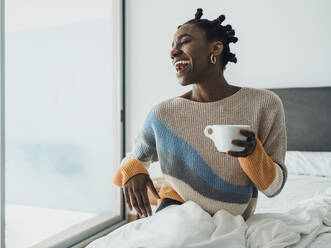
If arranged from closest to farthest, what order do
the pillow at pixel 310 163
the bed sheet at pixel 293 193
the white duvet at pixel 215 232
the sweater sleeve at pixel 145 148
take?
1. the white duvet at pixel 215 232
2. the sweater sleeve at pixel 145 148
3. the bed sheet at pixel 293 193
4. the pillow at pixel 310 163

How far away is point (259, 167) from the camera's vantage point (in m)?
0.70

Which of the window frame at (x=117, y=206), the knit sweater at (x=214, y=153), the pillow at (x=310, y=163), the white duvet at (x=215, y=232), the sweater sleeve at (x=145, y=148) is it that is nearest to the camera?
the white duvet at (x=215, y=232)

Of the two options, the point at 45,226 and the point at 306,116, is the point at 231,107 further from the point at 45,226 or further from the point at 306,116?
the point at 45,226

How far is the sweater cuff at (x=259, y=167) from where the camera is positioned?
26.8 inches

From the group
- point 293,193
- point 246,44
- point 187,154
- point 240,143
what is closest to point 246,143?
point 240,143

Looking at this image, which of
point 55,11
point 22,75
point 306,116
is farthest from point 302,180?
point 55,11

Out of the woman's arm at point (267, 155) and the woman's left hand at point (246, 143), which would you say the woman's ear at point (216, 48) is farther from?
the woman's left hand at point (246, 143)

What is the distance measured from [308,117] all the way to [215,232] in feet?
5.88

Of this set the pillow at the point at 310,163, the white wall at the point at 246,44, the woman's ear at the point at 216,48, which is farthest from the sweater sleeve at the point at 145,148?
the white wall at the point at 246,44

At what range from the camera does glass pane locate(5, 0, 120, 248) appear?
1.94 metres

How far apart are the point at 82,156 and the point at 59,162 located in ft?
0.85

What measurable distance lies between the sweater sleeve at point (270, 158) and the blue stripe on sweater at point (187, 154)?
0.08 meters

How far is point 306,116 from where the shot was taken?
86.0 inches

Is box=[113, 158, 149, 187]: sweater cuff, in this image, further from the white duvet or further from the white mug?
the white mug
